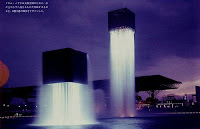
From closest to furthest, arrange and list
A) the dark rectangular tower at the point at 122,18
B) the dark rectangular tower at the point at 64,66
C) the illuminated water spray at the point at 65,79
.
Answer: the dark rectangular tower at the point at 64,66 → the illuminated water spray at the point at 65,79 → the dark rectangular tower at the point at 122,18

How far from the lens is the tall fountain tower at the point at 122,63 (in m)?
41.4

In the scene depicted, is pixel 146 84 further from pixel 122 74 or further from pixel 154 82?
pixel 122 74

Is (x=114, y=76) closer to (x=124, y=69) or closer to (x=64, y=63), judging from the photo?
(x=124, y=69)

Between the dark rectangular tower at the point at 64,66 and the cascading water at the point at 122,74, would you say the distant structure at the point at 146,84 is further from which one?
the dark rectangular tower at the point at 64,66

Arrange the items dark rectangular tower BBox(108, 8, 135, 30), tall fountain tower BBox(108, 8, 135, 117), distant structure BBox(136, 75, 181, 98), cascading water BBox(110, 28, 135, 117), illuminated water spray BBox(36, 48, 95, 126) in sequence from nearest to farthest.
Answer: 1. illuminated water spray BBox(36, 48, 95, 126)
2. dark rectangular tower BBox(108, 8, 135, 30)
3. tall fountain tower BBox(108, 8, 135, 117)
4. cascading water BBox(110, 28, 135, 117)
5. distant structure BBox(136, 75, 181, 98)

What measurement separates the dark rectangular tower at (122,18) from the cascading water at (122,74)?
1.84 m

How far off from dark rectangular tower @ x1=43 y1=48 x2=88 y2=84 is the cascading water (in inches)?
824

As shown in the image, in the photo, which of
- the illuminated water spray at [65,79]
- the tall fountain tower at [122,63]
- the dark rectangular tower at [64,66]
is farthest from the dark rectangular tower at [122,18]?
the dark rectangular tower at [64,66]

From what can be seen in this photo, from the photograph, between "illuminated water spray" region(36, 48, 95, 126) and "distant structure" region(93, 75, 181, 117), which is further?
"distant structure" region(93, 75, 181, 117)

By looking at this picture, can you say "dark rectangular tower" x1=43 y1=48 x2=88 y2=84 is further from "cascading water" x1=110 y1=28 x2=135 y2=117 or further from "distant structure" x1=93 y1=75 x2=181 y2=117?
"distant structure" x1=93 y1=75 x2=181 y2=117

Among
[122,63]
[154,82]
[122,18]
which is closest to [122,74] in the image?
[122,63]

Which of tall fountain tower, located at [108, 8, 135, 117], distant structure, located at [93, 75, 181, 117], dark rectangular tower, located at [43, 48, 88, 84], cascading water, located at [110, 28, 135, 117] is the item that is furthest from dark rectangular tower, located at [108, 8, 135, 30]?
distant structure, located at [93, 75, 181, 117]

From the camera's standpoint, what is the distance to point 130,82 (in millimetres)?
46156

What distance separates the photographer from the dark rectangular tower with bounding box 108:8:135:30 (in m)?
40.2
